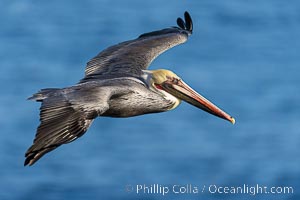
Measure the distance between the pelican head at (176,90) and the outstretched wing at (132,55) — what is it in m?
0.23

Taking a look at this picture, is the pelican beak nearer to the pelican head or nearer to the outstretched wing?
the pelican head

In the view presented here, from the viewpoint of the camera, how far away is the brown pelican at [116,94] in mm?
10031

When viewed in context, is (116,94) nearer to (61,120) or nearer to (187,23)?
(61,120)

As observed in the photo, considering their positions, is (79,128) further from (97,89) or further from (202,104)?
(202,104)

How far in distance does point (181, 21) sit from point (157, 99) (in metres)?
2.46

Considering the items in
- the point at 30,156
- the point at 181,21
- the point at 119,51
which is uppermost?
the point at 181,21

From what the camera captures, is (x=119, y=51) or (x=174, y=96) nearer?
(x=174, y=96)

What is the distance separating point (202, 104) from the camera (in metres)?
12.1

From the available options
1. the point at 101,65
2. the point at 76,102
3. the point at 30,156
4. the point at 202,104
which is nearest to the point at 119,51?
the point at 101,65

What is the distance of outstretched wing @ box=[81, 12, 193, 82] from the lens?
1223cm

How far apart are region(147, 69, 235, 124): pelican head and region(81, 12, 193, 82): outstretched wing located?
23 centimetres

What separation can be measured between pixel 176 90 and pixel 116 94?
3.83 ft

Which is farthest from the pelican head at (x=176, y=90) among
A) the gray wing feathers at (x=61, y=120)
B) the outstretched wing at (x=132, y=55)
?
the gray wing feathers at (x=61, y=120)

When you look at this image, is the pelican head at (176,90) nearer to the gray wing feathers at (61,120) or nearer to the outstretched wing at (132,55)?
the outstretched wing at (132,55)
